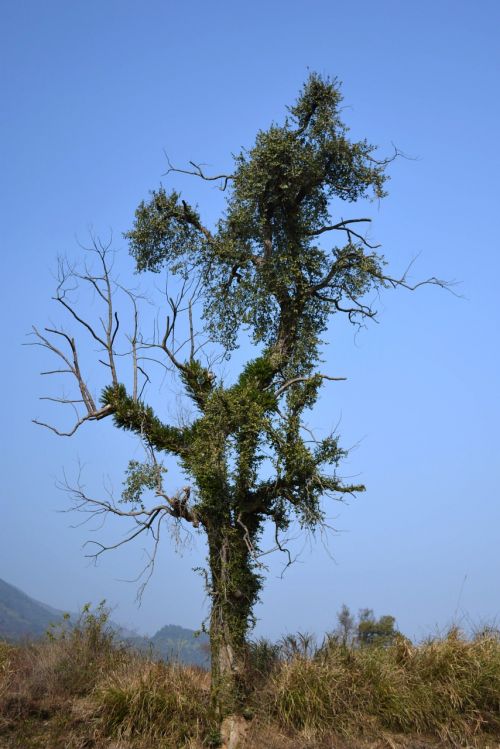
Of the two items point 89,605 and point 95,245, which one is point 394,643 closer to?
point 89,605

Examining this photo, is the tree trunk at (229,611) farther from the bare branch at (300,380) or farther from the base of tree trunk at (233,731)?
the bare branch at (300,380)

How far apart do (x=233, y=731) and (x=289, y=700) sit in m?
1.08

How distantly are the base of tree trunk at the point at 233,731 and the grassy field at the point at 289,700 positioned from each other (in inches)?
5.2

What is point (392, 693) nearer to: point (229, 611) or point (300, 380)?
point (229, 611)

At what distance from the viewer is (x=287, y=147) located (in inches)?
636

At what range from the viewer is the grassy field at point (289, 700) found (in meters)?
11.1

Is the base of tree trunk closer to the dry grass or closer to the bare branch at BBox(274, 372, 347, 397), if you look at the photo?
the dry grass

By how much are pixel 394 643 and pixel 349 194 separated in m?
10.9

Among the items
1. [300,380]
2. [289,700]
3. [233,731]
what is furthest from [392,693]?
[300,380]

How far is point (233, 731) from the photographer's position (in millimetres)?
11375

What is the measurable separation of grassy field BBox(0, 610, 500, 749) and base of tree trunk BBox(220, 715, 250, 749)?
132 millimetres

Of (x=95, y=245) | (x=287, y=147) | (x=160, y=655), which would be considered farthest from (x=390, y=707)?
(x=287, y=147)

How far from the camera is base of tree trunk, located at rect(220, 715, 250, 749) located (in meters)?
11.2

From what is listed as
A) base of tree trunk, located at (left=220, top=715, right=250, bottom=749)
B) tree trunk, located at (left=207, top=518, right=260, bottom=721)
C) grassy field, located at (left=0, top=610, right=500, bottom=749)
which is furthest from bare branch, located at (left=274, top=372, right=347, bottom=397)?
base of tree trunk, located at (left=220, top=715, right=250, bottom=749)
